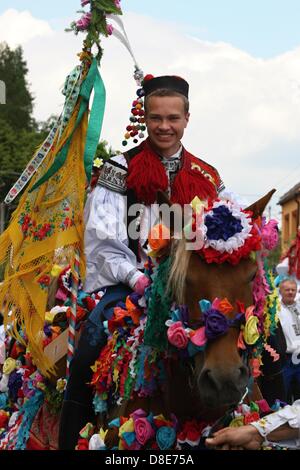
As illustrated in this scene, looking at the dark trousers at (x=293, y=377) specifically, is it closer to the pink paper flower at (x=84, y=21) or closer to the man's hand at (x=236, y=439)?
the pink paper flower at (x=84, y=21)

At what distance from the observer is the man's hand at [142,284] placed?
5.27m

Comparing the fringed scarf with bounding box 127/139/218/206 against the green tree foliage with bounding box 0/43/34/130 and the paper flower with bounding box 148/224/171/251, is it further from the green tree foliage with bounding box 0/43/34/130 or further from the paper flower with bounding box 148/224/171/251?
the green tree foliage with bounding box 0/43/34/130

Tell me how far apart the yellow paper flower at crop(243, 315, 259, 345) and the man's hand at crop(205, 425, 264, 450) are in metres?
0.43

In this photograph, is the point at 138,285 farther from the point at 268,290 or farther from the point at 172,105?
the point at 172,105

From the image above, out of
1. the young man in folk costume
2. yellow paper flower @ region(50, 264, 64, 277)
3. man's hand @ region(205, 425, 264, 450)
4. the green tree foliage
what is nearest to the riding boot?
the young man in folk costume

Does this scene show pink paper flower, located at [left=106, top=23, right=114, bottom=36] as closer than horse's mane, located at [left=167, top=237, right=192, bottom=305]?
No

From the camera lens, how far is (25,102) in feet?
214

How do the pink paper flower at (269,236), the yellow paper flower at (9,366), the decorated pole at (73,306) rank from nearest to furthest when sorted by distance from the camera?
the pink paper flower at (269,236) → the decorated pole at (73,306) → the yellow paper flower at (9,366)

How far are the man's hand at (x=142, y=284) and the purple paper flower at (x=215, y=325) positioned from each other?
2.40 ft

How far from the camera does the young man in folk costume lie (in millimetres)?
5945

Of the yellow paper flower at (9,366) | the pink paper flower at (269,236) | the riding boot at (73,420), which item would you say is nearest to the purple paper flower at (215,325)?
the pink paper flower at (269,236)

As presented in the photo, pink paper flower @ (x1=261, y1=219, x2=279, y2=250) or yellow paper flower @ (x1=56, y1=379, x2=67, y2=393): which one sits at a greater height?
pink paper flower @ (x1=261, y1=219, x2=279, y2=250)

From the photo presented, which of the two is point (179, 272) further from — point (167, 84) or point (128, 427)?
point (167, 84)

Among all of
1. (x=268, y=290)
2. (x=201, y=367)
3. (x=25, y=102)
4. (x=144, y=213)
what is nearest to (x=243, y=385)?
(x=201, y=367)
